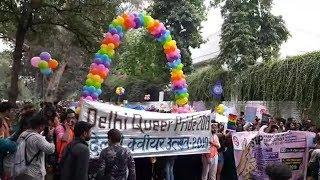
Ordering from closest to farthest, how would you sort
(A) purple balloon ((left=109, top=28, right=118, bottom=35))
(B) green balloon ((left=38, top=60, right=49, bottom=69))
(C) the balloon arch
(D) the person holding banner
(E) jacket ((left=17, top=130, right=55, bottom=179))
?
1. (E) jacket ((left=17, top=130, right=55, bottom=179))
2. (D) the person holding banner
3. (C) the balloon arch
4. (A) purple balloon ((left=109, top=28, right=118, bottom=35))
5. (B) green balloon ((left=38, top=60, right=49, bottom=69))

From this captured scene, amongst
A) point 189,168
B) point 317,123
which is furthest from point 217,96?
point 189,168

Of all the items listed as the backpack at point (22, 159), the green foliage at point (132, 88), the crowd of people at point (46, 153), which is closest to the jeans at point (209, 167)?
the crowd of people at point (46, 153)

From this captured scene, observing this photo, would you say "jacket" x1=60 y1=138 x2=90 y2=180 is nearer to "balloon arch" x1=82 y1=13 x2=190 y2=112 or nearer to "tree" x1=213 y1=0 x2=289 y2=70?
"balloon arch" x1=82 y1=13 x2=190 y2=112

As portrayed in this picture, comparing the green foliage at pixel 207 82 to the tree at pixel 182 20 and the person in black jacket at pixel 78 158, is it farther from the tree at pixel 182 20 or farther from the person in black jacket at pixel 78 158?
the person in black jacket at pixel 78 158

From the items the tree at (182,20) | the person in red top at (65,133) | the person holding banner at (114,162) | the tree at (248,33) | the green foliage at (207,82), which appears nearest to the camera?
the person holding banner at (114,162)

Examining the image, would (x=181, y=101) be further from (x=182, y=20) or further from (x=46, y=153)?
(x=182, y=20)

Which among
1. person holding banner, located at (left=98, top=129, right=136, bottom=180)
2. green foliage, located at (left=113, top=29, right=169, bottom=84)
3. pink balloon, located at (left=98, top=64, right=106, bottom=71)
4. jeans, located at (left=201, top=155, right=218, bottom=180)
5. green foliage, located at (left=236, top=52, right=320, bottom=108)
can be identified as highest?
green foliage, located at (left=113, top=29, right=169, bottom=84)

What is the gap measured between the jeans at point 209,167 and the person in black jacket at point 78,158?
186 inches

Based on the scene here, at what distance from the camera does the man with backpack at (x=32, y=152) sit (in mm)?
6379

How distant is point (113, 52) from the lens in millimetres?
13250

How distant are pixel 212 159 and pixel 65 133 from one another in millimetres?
3880

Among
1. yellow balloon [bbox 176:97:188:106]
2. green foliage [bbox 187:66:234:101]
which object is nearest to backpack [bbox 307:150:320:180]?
yellow balloon [bbox 176:97:188:106]

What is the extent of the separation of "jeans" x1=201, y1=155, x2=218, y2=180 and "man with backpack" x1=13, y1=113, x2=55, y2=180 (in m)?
4.86

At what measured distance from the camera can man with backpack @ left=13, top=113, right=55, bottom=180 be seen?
6379mm
